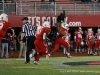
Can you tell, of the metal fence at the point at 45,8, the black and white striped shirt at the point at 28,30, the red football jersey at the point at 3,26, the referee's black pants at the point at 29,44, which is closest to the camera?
the red football jersey at the point at 3,26

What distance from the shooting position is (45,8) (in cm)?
3089

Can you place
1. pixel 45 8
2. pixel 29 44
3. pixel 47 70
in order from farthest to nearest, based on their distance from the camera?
pixel 45 8, pixel 29 44, pixel 47 70

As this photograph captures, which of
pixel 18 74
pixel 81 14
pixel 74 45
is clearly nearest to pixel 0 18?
pixel 18 74

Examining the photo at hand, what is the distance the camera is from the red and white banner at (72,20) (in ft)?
102

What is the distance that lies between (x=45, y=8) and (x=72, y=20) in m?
2.64

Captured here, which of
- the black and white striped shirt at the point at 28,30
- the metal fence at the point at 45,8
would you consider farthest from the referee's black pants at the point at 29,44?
the metal fence at the point at 45,8

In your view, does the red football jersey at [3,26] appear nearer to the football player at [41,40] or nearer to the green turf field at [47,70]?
the green turf field at [47,70]

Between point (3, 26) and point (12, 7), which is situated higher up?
point (12, 7)

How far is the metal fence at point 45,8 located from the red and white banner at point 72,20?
31cm

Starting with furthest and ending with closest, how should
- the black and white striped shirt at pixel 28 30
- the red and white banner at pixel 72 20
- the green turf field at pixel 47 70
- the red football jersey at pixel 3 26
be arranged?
the red and white banner at pixel 72 20
the black and white striped shirt at pixel 28 30
the red football jersey at pixel 3 26
the green turf field at pixel 47 70

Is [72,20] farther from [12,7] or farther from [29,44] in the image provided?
[29,44]

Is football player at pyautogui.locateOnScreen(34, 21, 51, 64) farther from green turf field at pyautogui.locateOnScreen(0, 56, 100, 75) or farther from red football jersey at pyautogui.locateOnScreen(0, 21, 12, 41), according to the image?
red football jersey at pyautogui.locateOnScreen(0, 21, 12, 41)

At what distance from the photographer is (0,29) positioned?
54.1 ft

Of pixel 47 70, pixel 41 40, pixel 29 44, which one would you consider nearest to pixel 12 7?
pixel 41 40
